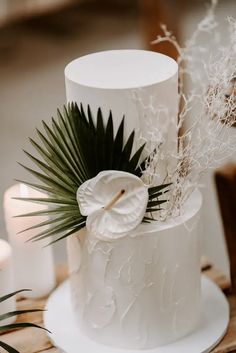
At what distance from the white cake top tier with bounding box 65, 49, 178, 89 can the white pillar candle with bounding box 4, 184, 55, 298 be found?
29 cm

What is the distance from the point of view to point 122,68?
59.6 inches

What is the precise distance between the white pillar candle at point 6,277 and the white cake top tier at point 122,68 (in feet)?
1.18

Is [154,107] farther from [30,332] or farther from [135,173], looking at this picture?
[30,332]

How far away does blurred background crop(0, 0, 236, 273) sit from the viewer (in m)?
2.93

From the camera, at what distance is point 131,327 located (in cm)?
147

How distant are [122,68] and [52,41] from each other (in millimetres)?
2602

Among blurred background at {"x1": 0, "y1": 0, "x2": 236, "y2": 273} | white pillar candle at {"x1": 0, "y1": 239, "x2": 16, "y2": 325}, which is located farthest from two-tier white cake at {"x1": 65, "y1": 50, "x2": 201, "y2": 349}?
blurred background at {"x1": 0, "y1": 0, "x2": 236, "y2": 273}

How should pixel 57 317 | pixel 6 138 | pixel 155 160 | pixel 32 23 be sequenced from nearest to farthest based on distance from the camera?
pixel 155 160
pixel 57 317
pixel 6 138
pixel 32 23

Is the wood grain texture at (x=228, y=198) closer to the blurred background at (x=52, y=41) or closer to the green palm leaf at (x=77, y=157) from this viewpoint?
the green palm leaf at (x=77, y=157)

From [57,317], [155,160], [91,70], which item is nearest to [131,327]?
[57,317]

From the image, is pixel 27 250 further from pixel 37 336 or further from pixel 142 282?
pixel 142 282

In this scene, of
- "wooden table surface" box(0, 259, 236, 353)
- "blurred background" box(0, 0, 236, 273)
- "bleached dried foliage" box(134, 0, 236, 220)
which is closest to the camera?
"bleached dried foliage" box(134, 0, 236, 220)

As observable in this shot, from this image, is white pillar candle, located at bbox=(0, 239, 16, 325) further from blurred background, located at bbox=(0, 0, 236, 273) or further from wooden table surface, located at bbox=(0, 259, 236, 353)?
blurred background, located at bbox=(0, 0, 236, 273)

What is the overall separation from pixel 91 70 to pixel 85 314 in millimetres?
439
